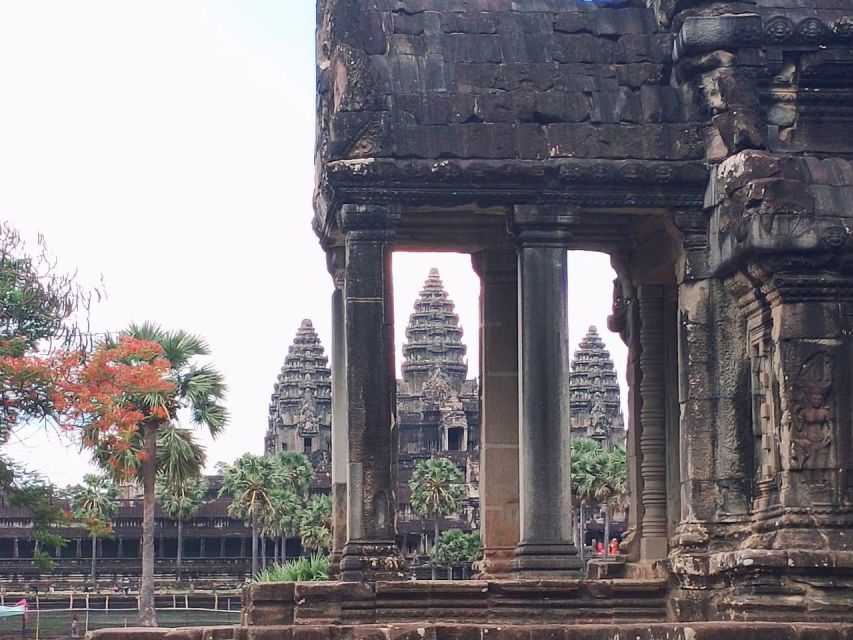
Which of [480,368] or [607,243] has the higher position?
[607,243]

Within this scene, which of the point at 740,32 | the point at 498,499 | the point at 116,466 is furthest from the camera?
the point at 116,466

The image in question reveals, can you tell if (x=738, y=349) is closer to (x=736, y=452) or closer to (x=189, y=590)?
(x=736, y=452)

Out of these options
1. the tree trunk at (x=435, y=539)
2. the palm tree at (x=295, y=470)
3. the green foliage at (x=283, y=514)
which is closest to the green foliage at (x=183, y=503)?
the green foliage at (x=283, y=514)

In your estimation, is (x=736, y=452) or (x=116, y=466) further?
(x=116, y=466)

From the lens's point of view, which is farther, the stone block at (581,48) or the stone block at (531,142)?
the stone block at (581,48)

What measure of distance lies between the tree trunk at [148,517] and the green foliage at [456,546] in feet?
103

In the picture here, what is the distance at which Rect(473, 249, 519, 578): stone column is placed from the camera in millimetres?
18953

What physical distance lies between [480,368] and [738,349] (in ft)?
11.1

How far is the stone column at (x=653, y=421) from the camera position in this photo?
19.4m

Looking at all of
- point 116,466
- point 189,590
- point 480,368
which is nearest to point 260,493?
point 189,590

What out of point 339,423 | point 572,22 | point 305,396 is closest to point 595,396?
point 305,396

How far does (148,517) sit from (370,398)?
27.5 m

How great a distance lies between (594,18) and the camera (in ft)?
58.4

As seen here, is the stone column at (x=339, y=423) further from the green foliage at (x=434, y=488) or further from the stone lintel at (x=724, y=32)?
the green foliage at (x=434, y=488)
